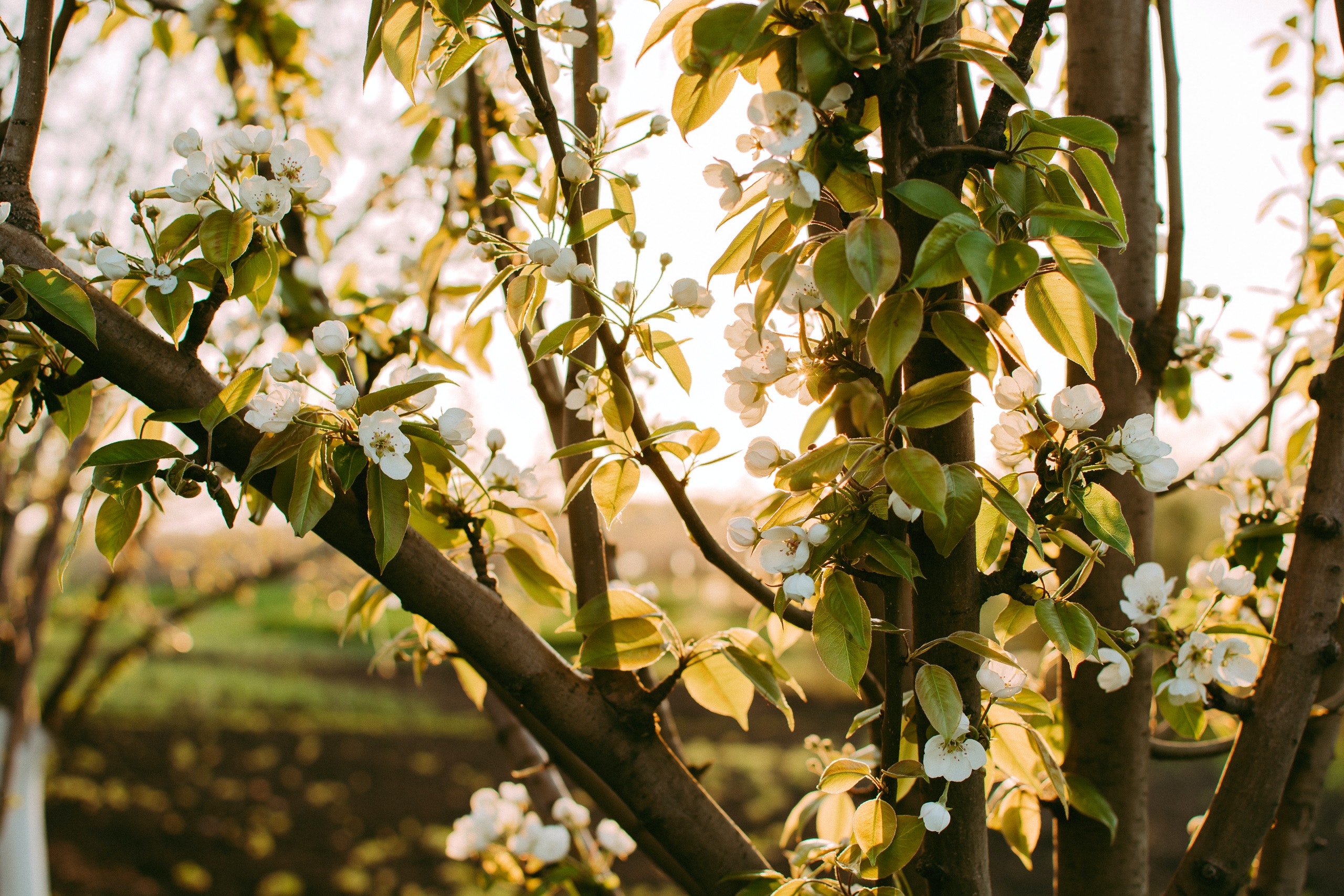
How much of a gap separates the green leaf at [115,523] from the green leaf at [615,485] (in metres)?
0.42

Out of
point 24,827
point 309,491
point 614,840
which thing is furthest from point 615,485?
point 24,827

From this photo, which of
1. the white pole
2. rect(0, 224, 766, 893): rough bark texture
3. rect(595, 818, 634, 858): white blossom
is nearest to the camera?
rect(0, 224, 766, 893): rough bark texture

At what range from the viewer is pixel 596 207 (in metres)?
0.90

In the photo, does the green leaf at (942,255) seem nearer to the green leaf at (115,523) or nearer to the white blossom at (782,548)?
the white blossom at (782,548)

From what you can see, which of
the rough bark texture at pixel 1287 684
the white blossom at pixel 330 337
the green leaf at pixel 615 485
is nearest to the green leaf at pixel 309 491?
the white blossom at pixel 330 337

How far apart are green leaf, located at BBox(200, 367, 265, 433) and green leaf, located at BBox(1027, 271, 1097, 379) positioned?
63cm

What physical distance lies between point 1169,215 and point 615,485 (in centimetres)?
81

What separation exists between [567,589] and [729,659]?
0.22 meters

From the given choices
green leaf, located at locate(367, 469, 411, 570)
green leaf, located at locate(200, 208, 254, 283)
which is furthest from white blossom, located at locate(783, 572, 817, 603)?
green leaf, located at locate(200, 208, 254, 283)

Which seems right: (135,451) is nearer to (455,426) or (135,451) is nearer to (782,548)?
(455,426)

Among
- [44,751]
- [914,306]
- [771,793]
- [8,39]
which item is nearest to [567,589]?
[914,306]

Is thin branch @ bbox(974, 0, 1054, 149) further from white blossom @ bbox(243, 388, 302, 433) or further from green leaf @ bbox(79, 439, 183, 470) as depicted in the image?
green leaf @ bbox(79, 439, 183, 470)

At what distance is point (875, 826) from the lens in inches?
26.7

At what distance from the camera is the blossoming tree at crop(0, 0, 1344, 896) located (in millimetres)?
→ 588
